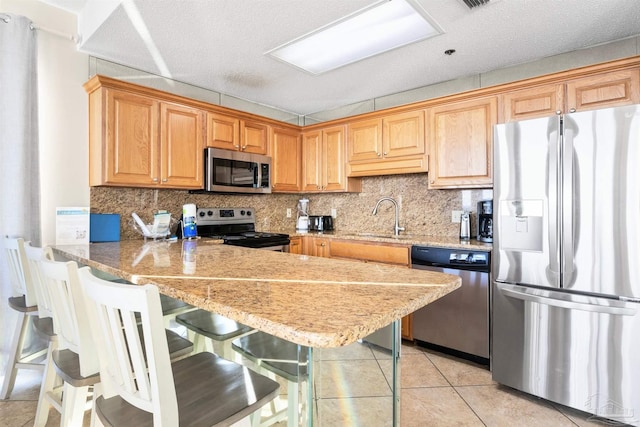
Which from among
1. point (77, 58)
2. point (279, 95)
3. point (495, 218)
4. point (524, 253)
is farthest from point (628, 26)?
point (77, 58)

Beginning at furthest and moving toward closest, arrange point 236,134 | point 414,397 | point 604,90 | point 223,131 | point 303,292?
point 236,134 → point 223,131 → point 604,90 → point 414,397 → point 303,292

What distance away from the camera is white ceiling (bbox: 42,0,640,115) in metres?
2.01

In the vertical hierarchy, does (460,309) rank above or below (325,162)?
below

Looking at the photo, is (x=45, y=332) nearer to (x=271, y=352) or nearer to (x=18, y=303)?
(x=18, y=303)

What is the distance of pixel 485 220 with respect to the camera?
2.71 metres

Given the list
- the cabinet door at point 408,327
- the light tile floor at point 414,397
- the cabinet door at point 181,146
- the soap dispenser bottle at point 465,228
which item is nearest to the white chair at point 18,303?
the light tile floor at point 414,397

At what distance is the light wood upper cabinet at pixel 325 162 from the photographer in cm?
366

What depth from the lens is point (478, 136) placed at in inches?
107

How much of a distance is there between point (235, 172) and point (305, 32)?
1533mm

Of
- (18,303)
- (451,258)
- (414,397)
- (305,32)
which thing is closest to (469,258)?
(451,258)

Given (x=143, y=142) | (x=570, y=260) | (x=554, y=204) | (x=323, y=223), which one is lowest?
(x=570, y=260)

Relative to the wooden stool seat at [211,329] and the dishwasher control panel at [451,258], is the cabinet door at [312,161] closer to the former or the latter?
the dishwasher control panel at [451,258]

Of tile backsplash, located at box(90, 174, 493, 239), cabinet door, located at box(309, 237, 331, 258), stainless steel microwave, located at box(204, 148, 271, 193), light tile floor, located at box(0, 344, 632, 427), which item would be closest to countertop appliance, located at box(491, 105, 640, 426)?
light tile floor, located at box(0, 344, 632, 427)

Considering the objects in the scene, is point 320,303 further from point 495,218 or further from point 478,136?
point 478,136
